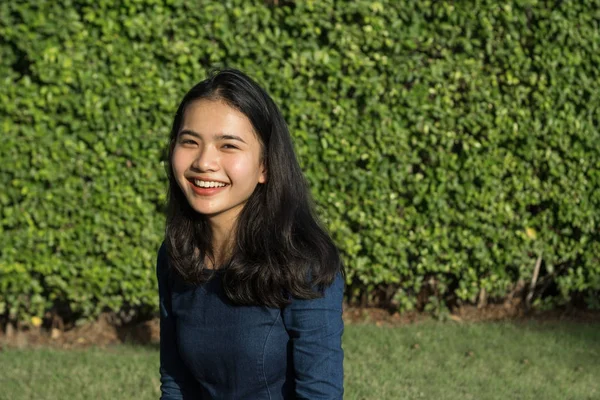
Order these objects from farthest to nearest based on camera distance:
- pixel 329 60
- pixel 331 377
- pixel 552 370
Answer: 1. pixel 329 60
2. pixel 552 370
3. pixel 331 377

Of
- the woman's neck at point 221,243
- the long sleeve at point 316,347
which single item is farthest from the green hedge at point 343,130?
the long sleeve at point 316,347

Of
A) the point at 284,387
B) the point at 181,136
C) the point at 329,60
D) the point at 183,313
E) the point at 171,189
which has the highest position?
the point at 329,60

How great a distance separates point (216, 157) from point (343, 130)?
3207mm

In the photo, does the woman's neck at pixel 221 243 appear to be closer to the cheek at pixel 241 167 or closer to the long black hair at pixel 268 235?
the long black hair at pixel 268 235

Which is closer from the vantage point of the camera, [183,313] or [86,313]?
[183,313]

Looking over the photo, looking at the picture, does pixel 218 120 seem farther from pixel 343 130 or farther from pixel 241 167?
pixel 343 130

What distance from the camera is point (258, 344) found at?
221cm

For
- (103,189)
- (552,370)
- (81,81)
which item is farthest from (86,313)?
(552,370)

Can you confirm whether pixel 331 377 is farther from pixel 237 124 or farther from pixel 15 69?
pixel 15 69

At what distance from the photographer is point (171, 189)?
8.38 feet

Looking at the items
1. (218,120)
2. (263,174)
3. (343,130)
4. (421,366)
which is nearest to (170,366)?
(263,174)

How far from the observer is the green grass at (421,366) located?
15.1 ft

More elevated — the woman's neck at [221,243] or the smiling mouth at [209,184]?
the smiling mouth at [209,184]

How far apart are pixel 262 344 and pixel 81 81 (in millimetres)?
3319
